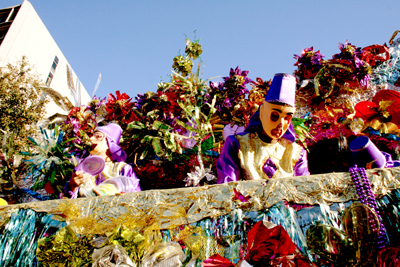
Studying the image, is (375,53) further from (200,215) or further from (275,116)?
(200,215)

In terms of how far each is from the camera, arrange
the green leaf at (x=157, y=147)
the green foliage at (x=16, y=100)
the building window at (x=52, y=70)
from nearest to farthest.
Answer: the green leaf at (x=157, y=147)
the green foliage at (x=16, y=100)
the building window at (x=52, y=70)

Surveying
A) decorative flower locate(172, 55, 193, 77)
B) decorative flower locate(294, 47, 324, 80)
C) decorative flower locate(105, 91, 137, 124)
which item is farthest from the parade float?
decorative flower locate(294, 47, 324, 80)

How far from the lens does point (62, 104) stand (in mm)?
3178

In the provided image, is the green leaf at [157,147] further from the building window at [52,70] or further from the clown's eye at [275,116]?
the building window at [52,70]

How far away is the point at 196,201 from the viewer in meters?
1.24

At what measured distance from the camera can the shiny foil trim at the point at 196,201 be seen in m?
1.19

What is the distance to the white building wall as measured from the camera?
1256 cm

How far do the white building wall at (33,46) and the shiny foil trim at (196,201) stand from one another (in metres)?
11.6

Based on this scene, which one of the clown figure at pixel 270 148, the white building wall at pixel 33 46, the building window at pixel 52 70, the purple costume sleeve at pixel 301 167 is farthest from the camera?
the building window at pixel 52 70

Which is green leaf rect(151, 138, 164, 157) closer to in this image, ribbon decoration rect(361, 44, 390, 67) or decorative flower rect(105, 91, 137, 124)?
decorative flower rect(105, 91, 137, 124)

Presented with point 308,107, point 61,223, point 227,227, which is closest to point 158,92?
point 308,107

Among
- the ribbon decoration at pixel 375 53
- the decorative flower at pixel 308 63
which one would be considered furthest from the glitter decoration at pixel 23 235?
the ribbon decoration at pixel 375 53

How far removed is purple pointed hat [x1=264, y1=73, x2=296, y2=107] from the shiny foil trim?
108 centimetres

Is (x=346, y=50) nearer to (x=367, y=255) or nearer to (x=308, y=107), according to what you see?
(x=308, y=107)
